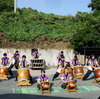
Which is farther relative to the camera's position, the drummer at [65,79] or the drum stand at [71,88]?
the drummer at [65,79]

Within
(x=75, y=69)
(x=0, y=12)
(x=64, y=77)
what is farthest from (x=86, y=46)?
(x=0, y=12)

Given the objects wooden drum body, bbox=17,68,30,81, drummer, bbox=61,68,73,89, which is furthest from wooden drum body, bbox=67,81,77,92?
wooden drum body, bbox=17,68,30,81

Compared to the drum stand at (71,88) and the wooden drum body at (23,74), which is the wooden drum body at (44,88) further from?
the wooden drum body at (23,74)

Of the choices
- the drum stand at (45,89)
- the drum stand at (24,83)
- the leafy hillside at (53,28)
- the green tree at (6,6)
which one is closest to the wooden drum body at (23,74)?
the drum stand at (24,83)

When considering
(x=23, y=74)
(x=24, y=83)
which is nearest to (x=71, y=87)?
(x=24, y=83)

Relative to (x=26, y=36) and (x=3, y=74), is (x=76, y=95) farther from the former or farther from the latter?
(x=26, y=36)

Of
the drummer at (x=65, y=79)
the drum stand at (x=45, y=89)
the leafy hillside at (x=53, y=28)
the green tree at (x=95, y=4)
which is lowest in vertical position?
the drum stand at (x=45, y=89)

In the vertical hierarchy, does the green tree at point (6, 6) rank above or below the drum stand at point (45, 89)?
above

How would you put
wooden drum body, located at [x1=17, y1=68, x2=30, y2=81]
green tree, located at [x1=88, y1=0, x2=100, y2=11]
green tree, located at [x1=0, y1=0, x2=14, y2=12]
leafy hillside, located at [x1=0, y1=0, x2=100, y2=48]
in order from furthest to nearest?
green tree, located at [x1=0, y1=0, x2=14, y2=12], green tree, located at [x1=88, y1=0, x2=100, y2=11], leafy hillside, located at [x1=0, y1=0, x2=100, y2=48], wooden drum body, located at [x1=17, y1=68, x2=30, y2=81]

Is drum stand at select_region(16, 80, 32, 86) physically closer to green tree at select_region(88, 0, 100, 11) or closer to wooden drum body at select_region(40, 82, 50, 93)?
wooden drum body at select_region(40, 82, 50, 93)

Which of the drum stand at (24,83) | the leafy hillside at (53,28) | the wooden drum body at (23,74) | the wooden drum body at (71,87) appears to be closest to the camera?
the wooden drum body at (71,87)

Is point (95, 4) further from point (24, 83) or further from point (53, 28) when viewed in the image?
point (24, 83)

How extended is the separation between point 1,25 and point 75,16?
32.2ft

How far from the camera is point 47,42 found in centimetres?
2047
